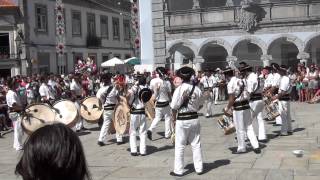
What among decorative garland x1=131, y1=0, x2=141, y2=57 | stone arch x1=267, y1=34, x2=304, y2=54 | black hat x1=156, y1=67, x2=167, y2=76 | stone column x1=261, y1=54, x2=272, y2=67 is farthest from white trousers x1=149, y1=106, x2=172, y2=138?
decorative garland x1=131, y1=0, x2=141, y2=57

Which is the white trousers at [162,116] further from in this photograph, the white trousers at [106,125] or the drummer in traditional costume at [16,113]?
the drummer in traditional costume at [16,113]

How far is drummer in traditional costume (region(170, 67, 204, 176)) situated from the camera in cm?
911

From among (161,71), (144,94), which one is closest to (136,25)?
(161,71)

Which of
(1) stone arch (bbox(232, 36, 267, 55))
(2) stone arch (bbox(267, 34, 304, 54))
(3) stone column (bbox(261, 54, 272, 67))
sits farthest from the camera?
(3) stone column (bbox(261, 54, 272, 67))

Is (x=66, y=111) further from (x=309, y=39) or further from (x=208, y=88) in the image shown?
(x=309, y=39)

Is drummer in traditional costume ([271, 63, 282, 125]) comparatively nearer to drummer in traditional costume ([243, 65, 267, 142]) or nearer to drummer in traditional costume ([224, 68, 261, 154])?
drummer in traditional costume ([243, 65, 267, 142])

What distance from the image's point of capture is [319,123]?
15.2 m

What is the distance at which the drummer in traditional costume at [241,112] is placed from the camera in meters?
10.7

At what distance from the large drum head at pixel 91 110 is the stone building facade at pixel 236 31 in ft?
32.2

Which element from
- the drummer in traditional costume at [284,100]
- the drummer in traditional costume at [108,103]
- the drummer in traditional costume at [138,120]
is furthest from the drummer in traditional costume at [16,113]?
the drummer in traditional costume at [284,100]

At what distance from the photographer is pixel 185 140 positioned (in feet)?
30.0

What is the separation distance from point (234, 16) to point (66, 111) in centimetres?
1196

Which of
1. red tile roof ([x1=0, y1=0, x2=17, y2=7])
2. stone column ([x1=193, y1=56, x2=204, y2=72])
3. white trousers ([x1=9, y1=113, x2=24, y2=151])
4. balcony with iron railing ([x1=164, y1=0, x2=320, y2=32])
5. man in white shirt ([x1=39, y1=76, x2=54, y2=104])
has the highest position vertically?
red tile roof ([x1=0, y1=0, x2=17, y2=7])

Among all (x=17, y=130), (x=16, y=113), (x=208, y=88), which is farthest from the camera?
(x=208, y=88)
